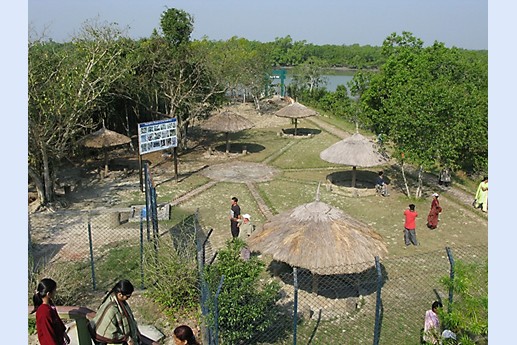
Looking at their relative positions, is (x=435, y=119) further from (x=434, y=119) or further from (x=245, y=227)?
(x=245, y=227)

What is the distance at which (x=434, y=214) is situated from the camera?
1286 cm

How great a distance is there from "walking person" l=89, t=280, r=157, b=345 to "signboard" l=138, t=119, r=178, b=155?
11.3 metres

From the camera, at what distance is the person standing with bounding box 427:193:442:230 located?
41.9 ft

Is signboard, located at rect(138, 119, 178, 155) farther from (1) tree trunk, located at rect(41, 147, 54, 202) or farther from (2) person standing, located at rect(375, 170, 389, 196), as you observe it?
(2) person standing, located at rect(375, 170, 389, 196)

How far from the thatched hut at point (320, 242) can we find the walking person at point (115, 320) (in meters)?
3.88

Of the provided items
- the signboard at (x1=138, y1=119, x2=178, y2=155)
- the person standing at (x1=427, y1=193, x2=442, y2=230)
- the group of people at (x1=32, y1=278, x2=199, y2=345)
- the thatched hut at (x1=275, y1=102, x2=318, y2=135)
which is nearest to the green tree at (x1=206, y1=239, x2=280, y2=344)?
the group of people at (x1=32, y1=278, x2=199, y2=345)

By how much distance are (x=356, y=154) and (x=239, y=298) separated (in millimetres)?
10060

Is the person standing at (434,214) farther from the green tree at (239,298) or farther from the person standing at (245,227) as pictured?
the green tree at (239,298)

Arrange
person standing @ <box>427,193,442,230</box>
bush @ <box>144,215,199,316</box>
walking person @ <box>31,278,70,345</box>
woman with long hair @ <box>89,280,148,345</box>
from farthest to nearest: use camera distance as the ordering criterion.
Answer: person standing @ <box>427,193,442,230</box>, bush @ <box>144,215,199,316</box>, walking person @ <box>31,278,70,345</box>, woman with long hair @ <box>89,280,148,345</box>

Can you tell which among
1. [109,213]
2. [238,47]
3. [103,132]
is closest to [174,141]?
[103,132]

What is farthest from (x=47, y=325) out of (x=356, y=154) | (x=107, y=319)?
(x=356, y=154)

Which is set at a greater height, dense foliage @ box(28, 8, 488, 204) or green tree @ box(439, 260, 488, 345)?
dense foliage @ box(28, 8, 488, 204)

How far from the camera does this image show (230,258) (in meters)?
7.43

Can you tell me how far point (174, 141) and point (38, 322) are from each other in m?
12.5
